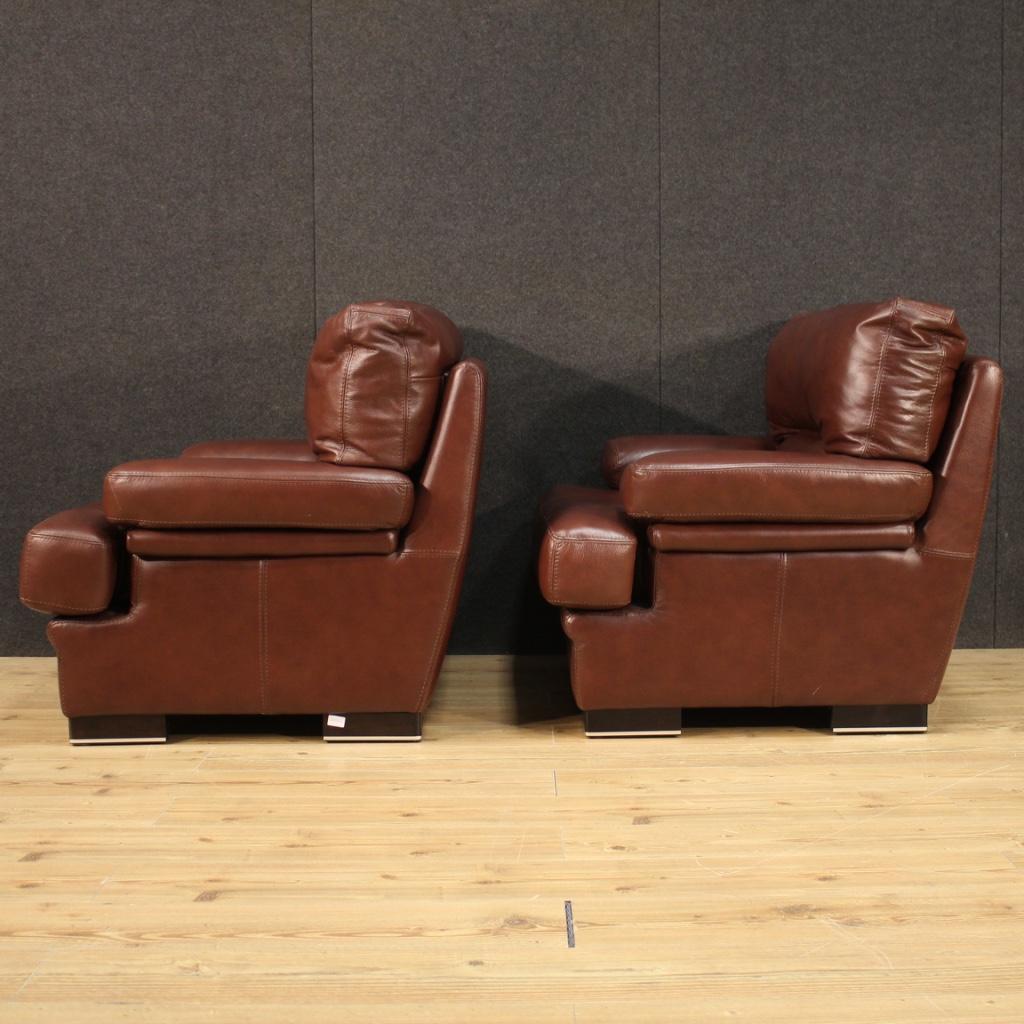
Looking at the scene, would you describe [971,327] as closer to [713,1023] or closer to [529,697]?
[529,697]

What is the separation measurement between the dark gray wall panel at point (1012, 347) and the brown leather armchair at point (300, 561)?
6.59 feet

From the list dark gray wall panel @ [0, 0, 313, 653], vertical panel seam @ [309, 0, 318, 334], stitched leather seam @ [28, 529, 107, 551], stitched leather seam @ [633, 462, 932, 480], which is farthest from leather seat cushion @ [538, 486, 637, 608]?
vertical panel seam @ [309, 0, 318, 334]

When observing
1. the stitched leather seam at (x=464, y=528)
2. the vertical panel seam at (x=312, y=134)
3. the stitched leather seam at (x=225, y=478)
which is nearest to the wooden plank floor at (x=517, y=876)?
the stitched leather seam at (x=464, y=528)

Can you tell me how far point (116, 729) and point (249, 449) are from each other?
98cm

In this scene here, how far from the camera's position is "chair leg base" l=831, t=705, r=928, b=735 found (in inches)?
113

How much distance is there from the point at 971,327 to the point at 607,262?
122 centimetres

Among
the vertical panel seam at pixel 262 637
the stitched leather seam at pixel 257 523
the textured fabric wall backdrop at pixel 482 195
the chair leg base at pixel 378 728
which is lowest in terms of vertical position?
the chair leg base at pixel 378 728

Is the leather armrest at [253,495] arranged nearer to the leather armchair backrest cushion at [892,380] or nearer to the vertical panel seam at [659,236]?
the leather armchair backrest cushion at [892,380]

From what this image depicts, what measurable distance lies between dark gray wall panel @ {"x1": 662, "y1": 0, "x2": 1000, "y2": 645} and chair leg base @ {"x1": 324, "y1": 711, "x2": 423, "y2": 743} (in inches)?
63.2

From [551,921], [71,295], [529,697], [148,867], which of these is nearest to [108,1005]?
[148,867]

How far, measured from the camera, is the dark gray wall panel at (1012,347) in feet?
12.3

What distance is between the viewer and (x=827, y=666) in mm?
2814

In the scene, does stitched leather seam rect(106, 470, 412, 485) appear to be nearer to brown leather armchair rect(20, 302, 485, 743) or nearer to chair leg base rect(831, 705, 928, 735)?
brown leather armchair rect(20, 302, 485, 743)

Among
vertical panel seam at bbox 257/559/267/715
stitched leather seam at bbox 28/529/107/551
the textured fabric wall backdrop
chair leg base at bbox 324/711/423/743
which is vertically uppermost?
the textured fabric wall backdrop
